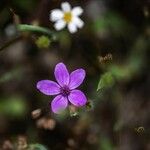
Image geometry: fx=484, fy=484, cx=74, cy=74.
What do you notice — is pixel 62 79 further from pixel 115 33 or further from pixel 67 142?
pixel 115 33

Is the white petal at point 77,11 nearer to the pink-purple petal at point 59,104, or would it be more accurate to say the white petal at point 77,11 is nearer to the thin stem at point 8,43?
the thin stem at point 8,43

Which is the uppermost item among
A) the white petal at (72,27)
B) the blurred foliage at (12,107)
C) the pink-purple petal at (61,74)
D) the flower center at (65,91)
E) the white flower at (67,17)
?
the white flower at (67,17)

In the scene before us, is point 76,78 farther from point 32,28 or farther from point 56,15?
point 56,15

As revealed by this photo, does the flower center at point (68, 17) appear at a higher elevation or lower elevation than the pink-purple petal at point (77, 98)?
higher

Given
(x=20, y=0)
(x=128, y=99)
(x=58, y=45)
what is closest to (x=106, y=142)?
(x=128, y=99)

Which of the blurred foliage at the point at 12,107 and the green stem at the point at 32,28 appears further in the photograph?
the blurred foliage at the point at 12,107

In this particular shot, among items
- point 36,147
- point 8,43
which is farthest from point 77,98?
point 8,43

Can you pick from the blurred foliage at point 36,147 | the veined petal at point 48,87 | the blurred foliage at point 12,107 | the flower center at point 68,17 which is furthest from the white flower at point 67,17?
the blurred foliage at point 36,147

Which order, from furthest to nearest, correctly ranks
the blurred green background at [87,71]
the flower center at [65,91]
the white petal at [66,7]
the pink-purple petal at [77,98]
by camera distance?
the blurred green background at [87,71], the white petal at [66,7], the flower center at [65,91], the pink-purple petal at [77,98]
